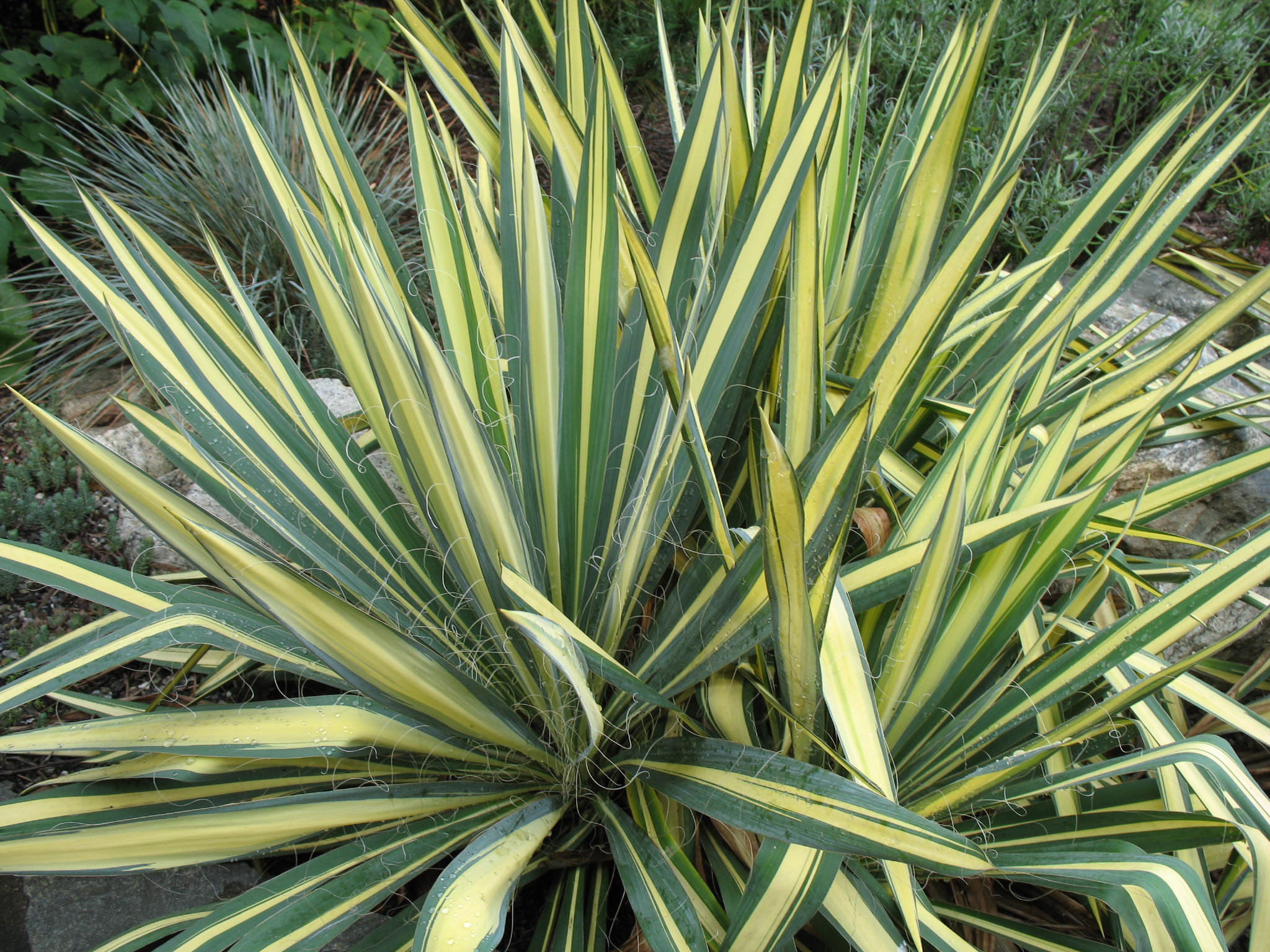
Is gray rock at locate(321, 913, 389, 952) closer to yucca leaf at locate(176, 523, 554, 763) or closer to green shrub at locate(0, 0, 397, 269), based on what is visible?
yucca leaf at locate(176, 523, 554, 763)

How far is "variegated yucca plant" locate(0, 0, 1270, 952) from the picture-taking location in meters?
0.79

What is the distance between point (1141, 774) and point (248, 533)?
5.12ft

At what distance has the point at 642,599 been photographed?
3.73ft

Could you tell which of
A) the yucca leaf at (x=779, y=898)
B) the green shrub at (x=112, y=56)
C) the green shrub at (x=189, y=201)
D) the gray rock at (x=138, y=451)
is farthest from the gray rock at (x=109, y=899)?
the green shrub at (x=112, y=56)

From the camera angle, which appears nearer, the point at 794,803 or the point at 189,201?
the point at 794,803

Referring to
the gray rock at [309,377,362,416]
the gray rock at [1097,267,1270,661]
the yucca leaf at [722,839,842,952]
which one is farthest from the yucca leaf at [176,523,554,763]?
the gray rock at [1097,267,1270,661]

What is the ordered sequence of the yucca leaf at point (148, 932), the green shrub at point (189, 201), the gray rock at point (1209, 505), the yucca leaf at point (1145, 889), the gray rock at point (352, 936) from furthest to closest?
the green shrub at point (189, 201) < the gray rock at point (1209, 505) < the gray rock at point (352, 936) < the yucca leaf at point (148, 932) < the yucca leaf at point (1145, 889)

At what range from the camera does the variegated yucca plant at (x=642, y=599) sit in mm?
788

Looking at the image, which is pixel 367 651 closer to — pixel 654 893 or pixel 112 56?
pixel 654 893

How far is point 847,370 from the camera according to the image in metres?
1.34

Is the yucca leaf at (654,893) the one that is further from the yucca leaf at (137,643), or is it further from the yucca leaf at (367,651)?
the yucca leaf at (137,643)

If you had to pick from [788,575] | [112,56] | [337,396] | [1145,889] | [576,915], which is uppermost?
[788,575]

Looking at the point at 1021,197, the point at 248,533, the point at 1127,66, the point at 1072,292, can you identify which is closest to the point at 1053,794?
the point at 1072,292

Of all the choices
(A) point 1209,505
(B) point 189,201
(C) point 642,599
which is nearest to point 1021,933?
(C) point 642,599
